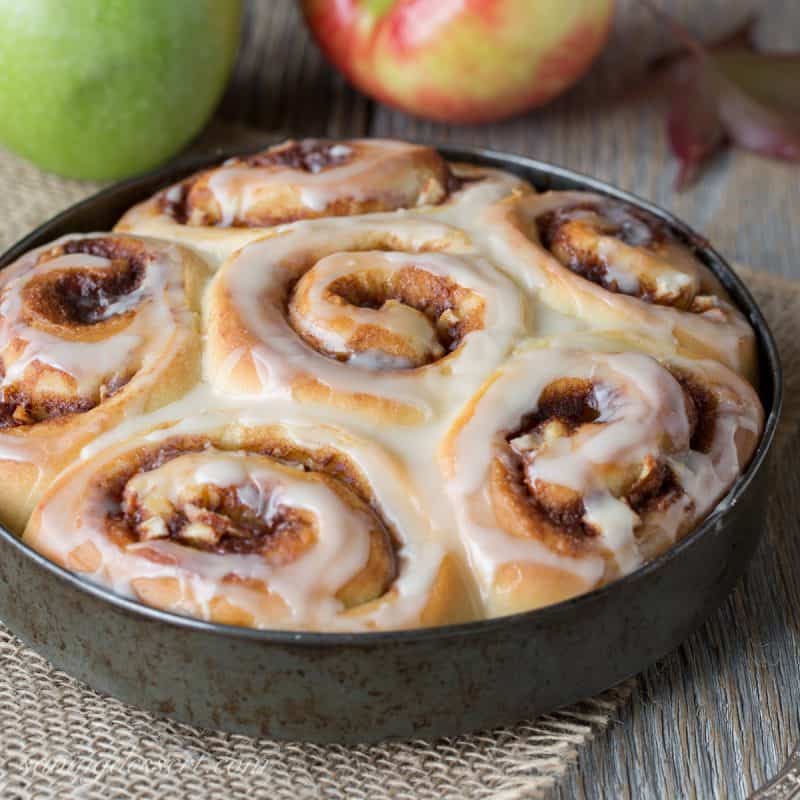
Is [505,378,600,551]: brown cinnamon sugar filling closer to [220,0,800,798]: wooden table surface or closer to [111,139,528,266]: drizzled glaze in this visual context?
[220,0,800,798]: wooden table surface

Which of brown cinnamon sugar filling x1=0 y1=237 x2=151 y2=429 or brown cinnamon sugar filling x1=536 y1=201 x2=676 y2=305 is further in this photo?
brown cinnamon sugar filling x1=536 y1=201 x2=676 y2=305

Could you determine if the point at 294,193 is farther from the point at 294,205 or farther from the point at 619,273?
the point at 619,273

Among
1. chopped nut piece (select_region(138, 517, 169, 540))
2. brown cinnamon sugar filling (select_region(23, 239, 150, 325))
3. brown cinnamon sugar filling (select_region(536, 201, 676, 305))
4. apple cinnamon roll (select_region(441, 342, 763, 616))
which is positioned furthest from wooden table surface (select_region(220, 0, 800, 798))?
brown cinnamon sugar filling (select_region(23, 239, 150, 325))

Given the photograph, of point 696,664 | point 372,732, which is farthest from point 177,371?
point 696,664

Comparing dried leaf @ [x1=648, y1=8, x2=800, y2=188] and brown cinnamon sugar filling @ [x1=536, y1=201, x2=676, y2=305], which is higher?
brown cinnamon sugar filling @ [x1=536, y1=201, x2=676, y2=305]

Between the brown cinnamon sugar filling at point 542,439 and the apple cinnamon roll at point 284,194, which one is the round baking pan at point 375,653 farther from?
the apple cinnamon roll at point 284,194
